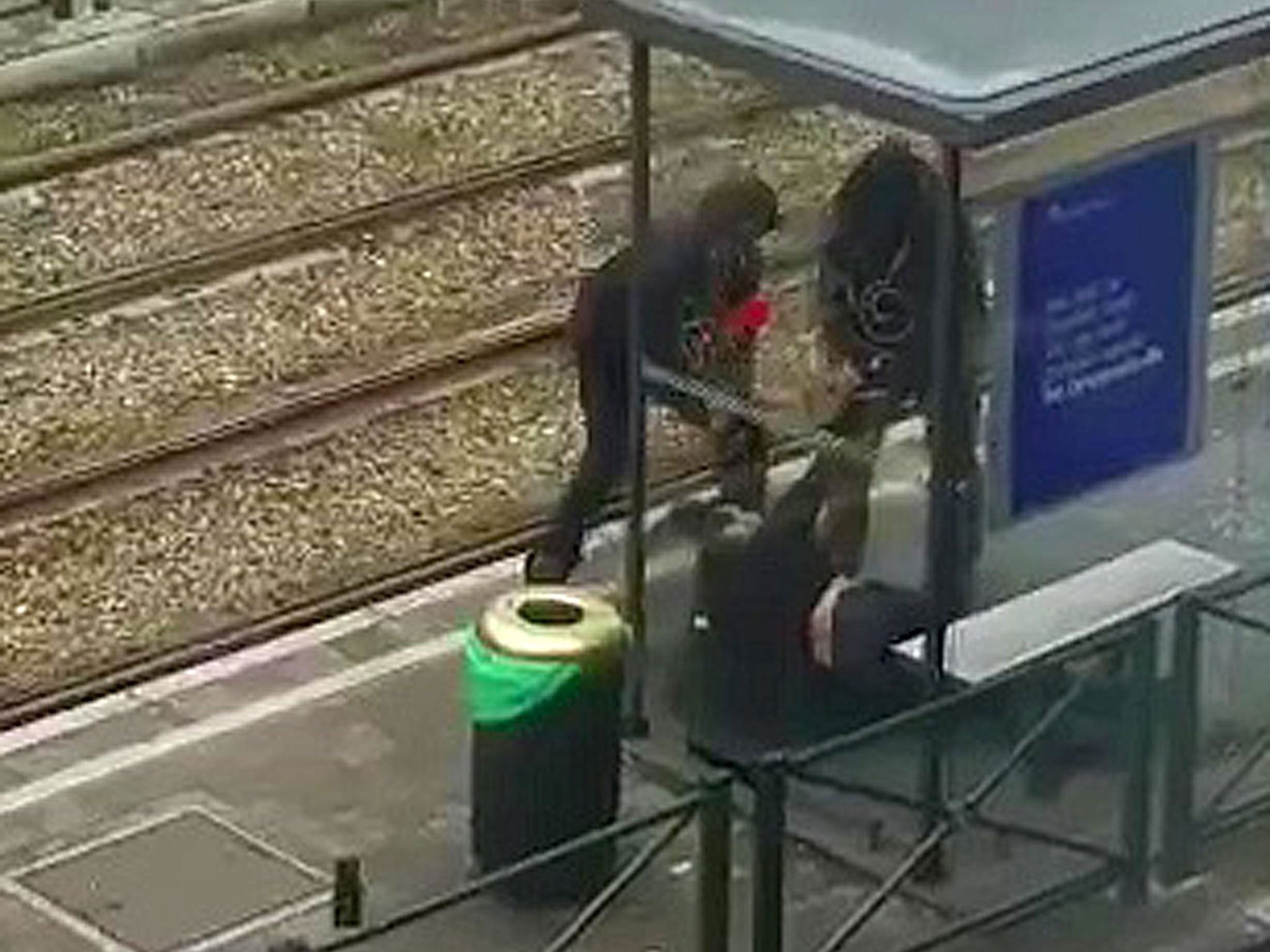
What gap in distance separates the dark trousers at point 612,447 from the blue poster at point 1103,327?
0.94 m

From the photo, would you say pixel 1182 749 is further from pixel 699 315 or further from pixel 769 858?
pixel 699 315

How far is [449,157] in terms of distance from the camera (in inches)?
765

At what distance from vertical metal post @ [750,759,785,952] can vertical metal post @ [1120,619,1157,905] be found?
1.10m

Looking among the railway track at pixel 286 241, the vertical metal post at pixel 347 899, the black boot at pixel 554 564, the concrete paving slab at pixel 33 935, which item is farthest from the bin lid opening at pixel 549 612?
the railway track at pixel 286 241

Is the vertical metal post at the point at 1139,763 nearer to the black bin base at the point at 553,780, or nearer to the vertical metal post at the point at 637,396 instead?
the black bin base at the point at 553,780

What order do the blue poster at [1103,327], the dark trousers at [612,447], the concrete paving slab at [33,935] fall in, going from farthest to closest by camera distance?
the dark trousers at [612,447]
the concrete paving slab at [33,935]
the blue poster at [1103,327]

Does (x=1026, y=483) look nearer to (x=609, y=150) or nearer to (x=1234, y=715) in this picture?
(x=1234, y=715)

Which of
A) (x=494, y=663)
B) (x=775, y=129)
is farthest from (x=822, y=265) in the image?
(x=494, y=663)

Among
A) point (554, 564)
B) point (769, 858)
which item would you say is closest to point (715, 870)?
point (769, 858)

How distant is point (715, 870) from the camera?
11.8 meters

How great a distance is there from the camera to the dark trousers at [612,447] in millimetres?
13453

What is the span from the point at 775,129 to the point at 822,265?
423mm

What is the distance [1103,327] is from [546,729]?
6.23 feet

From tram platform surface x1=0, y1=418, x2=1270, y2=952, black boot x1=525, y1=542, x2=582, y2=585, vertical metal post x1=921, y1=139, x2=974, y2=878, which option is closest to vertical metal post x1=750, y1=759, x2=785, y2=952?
tram platform surface x1=0, y1=418, x2=1270, y2=952
